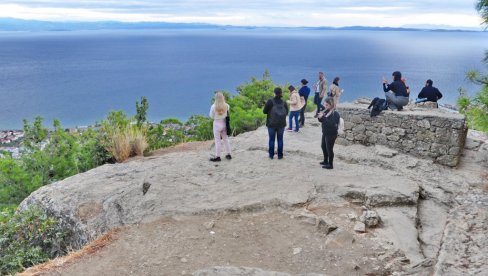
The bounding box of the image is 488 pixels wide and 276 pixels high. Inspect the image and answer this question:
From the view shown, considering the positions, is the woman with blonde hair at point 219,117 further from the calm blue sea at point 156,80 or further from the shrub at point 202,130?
the calm blue sea at point 156,80

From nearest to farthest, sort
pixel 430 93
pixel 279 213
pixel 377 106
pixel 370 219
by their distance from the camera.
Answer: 1. pixel 370 219
2. pixel 279 213
3. pixel 377 106
4. pixel 430 93

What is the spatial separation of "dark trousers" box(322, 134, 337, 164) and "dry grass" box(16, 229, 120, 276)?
15.3 ft

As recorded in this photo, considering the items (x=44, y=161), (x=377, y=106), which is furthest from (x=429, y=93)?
(x=44, y=161)

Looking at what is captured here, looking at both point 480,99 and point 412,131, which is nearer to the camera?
point 480,99

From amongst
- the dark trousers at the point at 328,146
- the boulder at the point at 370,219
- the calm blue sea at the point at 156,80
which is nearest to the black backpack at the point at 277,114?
the dark trousers at the point at 328,146

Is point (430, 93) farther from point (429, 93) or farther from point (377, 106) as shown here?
point (377, 106)

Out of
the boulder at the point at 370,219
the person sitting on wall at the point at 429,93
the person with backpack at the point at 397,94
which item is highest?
the person with backpack at the point at 397,94

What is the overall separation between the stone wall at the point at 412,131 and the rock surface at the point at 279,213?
0.34 meters

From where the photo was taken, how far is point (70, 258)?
6695mm

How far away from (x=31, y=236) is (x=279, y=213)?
451 cm

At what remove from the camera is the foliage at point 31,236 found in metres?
8.11

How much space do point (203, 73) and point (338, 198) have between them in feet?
263

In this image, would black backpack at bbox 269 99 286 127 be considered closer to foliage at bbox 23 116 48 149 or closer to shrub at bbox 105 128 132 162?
shrub at bbox 105 128 132 162

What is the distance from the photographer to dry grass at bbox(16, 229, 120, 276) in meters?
6.47
